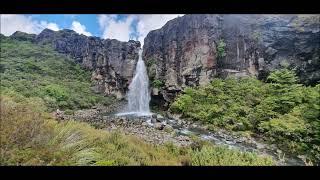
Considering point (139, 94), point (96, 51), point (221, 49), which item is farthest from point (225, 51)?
point (96, 51)

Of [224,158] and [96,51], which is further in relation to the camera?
[96,51]

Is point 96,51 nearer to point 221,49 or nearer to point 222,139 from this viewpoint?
point 221,49

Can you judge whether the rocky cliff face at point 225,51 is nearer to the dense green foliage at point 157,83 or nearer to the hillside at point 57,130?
the dense green foliage at point 157,83

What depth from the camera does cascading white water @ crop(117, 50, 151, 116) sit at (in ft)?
15.7

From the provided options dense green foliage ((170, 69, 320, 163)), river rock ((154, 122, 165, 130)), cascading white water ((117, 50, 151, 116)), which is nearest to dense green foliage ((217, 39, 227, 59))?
dense green foliage ((170, 69, 320, 163))

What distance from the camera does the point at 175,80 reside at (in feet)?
16.3

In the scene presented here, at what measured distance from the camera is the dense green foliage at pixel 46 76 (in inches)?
171

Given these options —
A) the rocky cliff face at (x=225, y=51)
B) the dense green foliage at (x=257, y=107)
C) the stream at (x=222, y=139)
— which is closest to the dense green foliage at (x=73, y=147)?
the stream at (x=222, y=139)

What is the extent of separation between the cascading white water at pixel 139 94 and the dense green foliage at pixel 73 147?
1.48ft

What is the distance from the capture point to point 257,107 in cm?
489

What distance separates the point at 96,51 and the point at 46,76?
77 centimetres

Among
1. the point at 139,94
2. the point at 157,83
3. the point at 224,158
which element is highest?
the point at 157,83
